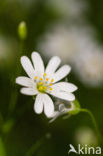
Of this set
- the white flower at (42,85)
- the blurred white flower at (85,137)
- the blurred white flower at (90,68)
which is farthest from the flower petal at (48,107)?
the blurred white flower at (90,68)

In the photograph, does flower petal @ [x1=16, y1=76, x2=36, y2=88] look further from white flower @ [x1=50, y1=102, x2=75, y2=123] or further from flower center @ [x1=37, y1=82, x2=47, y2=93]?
white flower @ [x1=50, y1=102, x2=75, y2=123]

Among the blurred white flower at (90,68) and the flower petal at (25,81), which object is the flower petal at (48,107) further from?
the blurred white flower at (90,68)

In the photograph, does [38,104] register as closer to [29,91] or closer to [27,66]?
[29,91]

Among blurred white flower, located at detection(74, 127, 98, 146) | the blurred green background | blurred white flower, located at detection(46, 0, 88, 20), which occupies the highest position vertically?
blurred white flower, located at detection(46, 0, 88, 20)

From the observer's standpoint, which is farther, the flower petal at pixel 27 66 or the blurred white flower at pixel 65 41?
the blurred white flower at pixel 65 41

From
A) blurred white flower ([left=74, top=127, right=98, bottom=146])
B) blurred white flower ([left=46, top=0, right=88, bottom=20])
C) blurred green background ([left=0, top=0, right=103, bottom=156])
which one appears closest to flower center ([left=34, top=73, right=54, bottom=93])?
blurred green background ([left=0, top=0, right=103, bottom=156])

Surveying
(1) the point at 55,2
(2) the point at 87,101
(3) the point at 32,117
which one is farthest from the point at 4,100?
(1) the point at 55,2

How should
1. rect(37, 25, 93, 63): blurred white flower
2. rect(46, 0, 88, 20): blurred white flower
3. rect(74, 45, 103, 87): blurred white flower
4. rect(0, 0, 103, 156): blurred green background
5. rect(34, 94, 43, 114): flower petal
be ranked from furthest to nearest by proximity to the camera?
rect(46, 0, 88, 20): blurred white flower
rect(37, 25, 93, 63): blurred white flower
rect(74, 45, 103, 87): blurred white flower
rect(0, 0, 103, 156): blurred green background
rect(34, 94, 43, 114): flower petal
